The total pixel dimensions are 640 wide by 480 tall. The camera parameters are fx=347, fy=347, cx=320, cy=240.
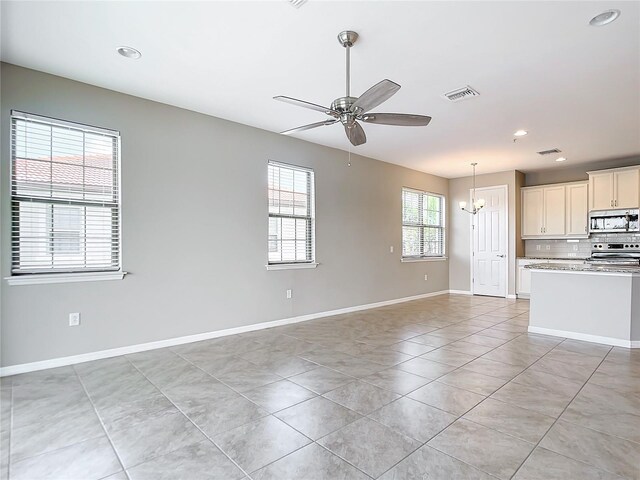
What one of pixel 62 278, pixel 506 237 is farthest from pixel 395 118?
pixel 506 237

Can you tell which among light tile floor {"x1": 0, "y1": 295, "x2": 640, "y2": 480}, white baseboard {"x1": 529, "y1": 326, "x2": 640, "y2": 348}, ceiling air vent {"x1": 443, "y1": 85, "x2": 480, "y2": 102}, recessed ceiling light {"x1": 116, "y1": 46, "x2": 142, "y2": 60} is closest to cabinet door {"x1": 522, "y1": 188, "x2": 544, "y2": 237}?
white baseboard {"x1": 529, "y1": 326, "x2": 640, "y2": 348}

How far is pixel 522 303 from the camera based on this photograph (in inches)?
279

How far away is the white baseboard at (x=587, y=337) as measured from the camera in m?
4.17

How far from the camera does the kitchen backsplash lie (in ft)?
23.6

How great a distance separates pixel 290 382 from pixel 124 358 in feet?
6.23

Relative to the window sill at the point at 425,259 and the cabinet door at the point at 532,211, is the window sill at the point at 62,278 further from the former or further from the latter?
the cabinet door at the point at 532,211

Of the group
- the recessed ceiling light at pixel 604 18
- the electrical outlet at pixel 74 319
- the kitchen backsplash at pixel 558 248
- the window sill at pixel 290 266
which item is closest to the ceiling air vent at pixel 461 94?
the recessed ceiling light at pixel 604 18

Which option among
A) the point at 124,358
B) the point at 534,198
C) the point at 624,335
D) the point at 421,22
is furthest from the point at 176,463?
the point at 534,198

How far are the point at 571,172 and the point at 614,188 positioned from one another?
1005mm

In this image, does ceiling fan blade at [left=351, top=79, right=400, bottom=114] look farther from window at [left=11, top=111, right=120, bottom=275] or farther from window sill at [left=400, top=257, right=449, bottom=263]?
window sill at [left=400, top=257, right=449, bottom=263]

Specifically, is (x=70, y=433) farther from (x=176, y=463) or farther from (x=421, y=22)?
(x=421, y=22)

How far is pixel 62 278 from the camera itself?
341 centimetres

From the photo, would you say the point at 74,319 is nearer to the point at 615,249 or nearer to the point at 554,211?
the point at 554,211

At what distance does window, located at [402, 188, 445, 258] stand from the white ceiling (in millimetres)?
3056
